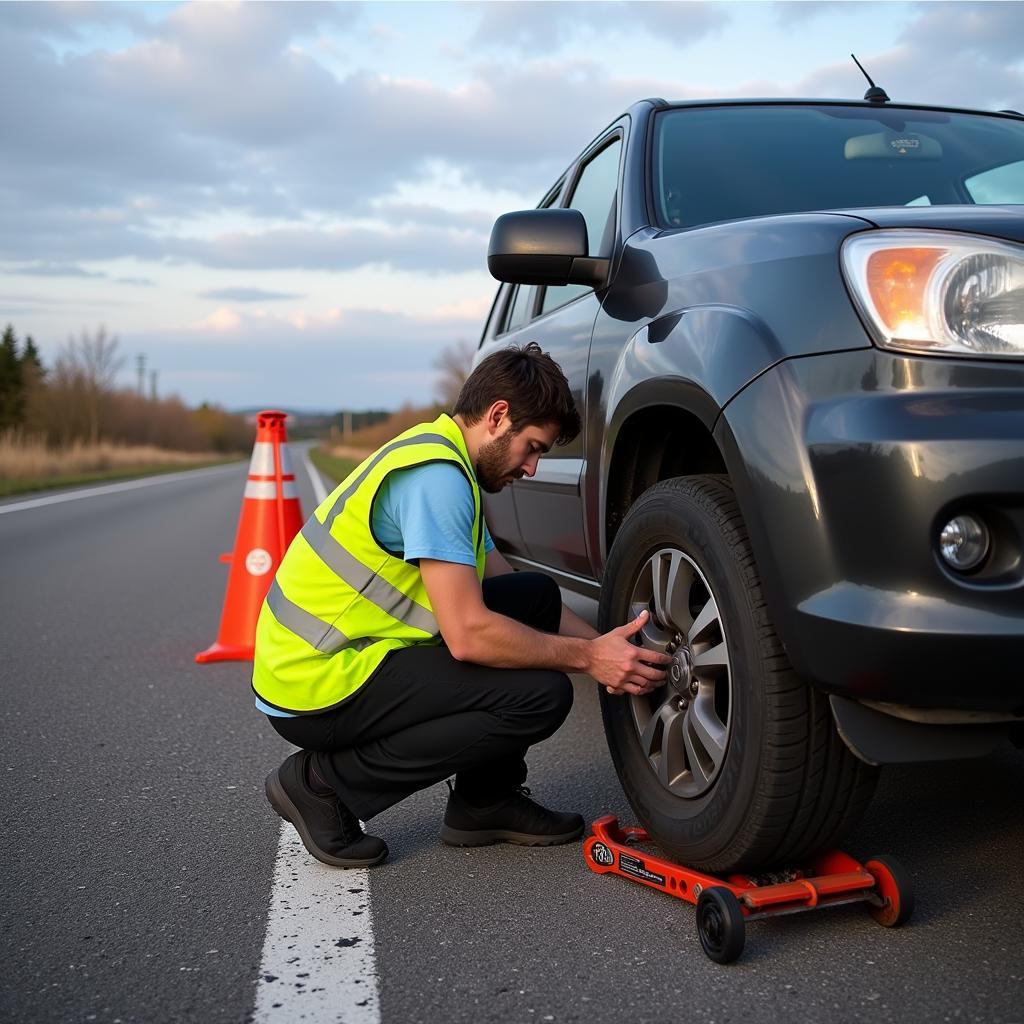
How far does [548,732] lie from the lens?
2.86 m

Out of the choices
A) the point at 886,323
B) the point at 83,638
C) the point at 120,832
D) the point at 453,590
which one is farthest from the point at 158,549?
the point at 886,323

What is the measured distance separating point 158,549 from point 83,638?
16.0 feet

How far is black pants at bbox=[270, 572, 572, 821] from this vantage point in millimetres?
2787

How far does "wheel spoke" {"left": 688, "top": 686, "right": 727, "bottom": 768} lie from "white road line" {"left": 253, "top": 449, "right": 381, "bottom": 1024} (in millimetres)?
810

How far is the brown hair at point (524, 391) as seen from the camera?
110 inches

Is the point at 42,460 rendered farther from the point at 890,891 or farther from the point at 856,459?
the point at 856,459

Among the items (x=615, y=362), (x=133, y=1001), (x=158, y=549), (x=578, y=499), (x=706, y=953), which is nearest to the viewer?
(x=133, y=1001)

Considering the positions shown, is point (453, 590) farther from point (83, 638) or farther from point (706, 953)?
point (83, 638)

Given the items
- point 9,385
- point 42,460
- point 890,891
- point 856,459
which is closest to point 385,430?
point 42,460

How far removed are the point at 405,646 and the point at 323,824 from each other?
1.62 feet

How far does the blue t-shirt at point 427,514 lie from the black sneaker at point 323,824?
0.66 m

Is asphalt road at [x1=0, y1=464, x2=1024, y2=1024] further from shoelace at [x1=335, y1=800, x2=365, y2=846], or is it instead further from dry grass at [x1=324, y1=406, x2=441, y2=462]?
dry grass at [x1=324, y1=406, x2=441, y2=462]

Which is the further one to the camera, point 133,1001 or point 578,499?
point 578,499

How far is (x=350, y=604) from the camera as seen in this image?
110 inches
